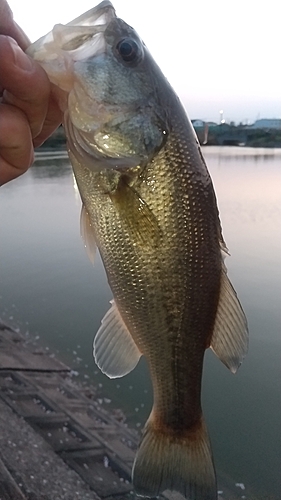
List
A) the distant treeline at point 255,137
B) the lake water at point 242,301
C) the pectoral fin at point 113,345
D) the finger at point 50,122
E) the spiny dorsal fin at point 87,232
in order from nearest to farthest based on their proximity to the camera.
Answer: the spiny dorsal fin at point 87,232, the pectoral fin at point 113,345, the finger at point 50,122, the lake water at point 242,301, the distant treeline at point 255,137

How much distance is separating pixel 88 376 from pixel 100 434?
196 cm

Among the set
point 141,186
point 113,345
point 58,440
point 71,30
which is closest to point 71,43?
point 71,30

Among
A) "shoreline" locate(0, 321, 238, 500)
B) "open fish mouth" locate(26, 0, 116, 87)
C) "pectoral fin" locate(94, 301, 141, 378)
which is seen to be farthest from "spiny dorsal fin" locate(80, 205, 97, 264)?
"shoreline" locate(0, 321, 238, 500)

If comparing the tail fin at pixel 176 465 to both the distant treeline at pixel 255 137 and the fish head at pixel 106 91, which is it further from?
the distant treeline at pixel 255 137

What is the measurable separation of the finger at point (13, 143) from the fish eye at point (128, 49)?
0.44 metres

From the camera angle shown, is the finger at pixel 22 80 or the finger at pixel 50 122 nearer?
the finger at pixel 22 80

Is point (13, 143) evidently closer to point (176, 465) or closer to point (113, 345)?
point (113, 345)

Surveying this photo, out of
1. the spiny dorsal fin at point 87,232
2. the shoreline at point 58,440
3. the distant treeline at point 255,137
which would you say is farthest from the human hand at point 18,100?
the distant treeline at point 255,137

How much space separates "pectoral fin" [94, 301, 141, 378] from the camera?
79.7 inches

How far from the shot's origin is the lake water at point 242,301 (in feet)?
19.4

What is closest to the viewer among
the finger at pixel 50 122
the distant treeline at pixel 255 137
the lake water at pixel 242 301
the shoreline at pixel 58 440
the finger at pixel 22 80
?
the finger at pixel 22 80

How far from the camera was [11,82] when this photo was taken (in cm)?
170

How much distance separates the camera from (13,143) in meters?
1.91

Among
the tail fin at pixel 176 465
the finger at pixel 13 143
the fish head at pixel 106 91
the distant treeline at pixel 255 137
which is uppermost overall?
the fish head at pixel 106 91
